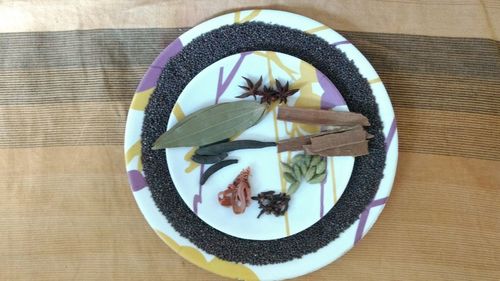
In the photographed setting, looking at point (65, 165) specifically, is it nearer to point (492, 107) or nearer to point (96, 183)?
point (96, 183)

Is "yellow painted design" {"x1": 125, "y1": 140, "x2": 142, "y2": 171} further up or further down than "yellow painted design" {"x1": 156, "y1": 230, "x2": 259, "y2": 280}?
further up

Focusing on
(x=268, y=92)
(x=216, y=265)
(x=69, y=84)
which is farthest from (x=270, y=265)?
(x=69, y=84)

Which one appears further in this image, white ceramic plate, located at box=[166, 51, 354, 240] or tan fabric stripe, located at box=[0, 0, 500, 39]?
tan fabric stripe, located at box=[0, 0, 500, 39]

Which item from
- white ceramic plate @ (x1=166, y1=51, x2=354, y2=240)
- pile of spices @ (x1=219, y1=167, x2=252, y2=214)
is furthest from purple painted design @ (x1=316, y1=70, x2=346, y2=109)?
pile of spices @ (x1=219, y1=167, x2=252, y2=214)

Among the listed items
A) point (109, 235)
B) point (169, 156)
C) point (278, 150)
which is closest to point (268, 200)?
point (278, 150)

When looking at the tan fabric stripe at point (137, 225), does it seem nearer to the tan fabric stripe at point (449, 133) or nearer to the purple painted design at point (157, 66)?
the tan fabric stripe at point (449, 133)

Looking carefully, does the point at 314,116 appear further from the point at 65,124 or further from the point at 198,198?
the point at 65,124

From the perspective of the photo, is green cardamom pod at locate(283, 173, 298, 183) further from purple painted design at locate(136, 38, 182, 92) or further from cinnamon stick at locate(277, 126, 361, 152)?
purple painted design at locate(136, 38, 182, 92)
